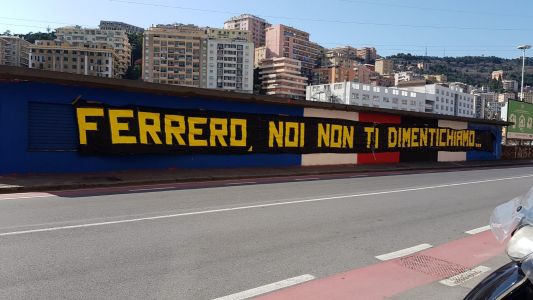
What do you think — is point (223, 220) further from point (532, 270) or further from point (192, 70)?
point (192, 70)

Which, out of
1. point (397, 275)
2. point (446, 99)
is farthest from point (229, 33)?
point (397, 275)

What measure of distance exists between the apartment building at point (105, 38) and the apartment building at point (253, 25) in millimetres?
47632

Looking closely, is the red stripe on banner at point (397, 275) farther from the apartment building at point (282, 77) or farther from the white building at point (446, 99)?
the white building at point (446, 99)

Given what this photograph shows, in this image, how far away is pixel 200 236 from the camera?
6727 mm

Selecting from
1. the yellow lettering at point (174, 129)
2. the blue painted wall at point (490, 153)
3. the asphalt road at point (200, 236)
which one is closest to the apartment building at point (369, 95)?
the blue painted wall at point (490, 153)

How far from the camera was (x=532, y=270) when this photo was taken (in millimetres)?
2445

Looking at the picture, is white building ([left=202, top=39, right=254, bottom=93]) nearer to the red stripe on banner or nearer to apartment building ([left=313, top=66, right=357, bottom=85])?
apartment building ([left=313, top=66, right=357, bottom=85])

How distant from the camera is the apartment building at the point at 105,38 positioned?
145 meters

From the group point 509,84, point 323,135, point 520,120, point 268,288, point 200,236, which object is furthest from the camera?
point 509,84

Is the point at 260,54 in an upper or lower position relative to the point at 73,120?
upper

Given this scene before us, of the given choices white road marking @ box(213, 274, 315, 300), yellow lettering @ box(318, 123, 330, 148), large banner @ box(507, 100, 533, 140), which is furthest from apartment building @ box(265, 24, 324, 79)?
white road marking @ box(213, 274, 315, 300)

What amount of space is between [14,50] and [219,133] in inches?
4489

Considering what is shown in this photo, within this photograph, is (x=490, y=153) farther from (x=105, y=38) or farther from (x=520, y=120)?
(x=105, y=38)

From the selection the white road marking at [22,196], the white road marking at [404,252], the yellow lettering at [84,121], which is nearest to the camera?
the white road marking at [404,252]
